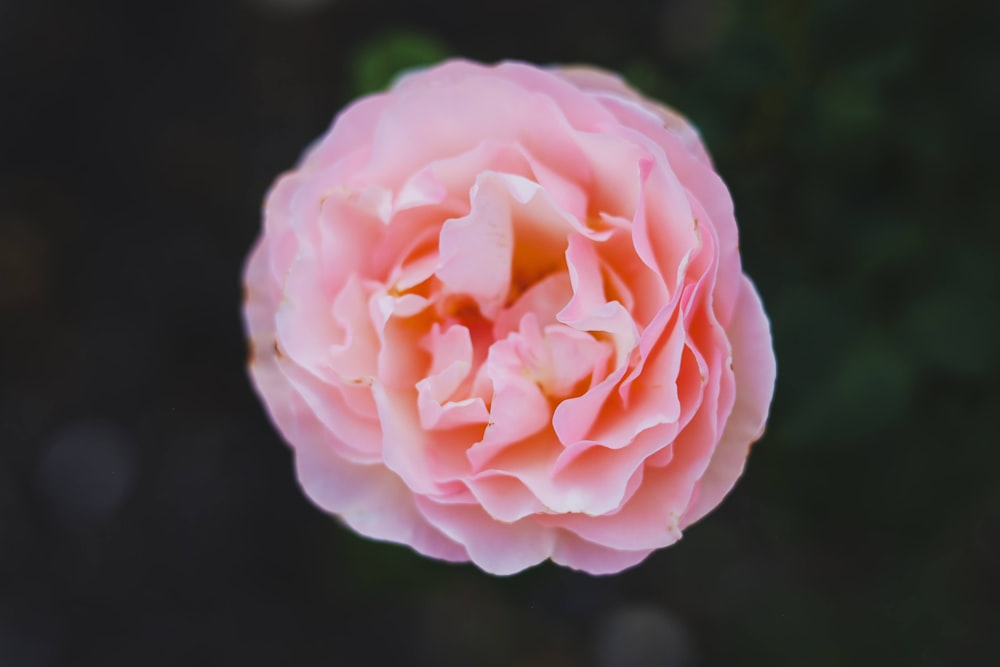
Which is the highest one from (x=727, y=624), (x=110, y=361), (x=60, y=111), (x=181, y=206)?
(x=60, y=111)

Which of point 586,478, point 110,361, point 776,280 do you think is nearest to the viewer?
point 586,478

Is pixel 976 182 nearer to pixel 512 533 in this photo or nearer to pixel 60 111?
pixel 512 533

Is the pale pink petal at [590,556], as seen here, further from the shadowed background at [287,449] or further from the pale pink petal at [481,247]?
the shadowed background at [287,449]

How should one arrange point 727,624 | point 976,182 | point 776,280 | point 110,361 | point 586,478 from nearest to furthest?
point 586,478, point 776,280, point 976,182, point 727,624, point 110,361

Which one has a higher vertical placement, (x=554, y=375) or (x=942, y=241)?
(x=554, y=375)

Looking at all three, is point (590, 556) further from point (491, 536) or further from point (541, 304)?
point (541, 304)

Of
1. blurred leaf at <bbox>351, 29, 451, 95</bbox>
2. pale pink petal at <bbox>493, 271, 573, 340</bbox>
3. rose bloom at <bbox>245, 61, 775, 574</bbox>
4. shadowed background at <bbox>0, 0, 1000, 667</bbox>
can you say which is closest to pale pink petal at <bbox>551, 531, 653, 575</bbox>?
rose bloom at <bbox>245, 61, 775, 574</bbox>

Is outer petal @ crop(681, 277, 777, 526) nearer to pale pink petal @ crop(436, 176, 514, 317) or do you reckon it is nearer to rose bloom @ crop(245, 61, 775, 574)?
rose bloom @ crop(245, 61, 775, 574)

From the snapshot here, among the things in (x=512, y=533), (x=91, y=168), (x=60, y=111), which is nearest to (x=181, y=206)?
(x=91, y=168)
